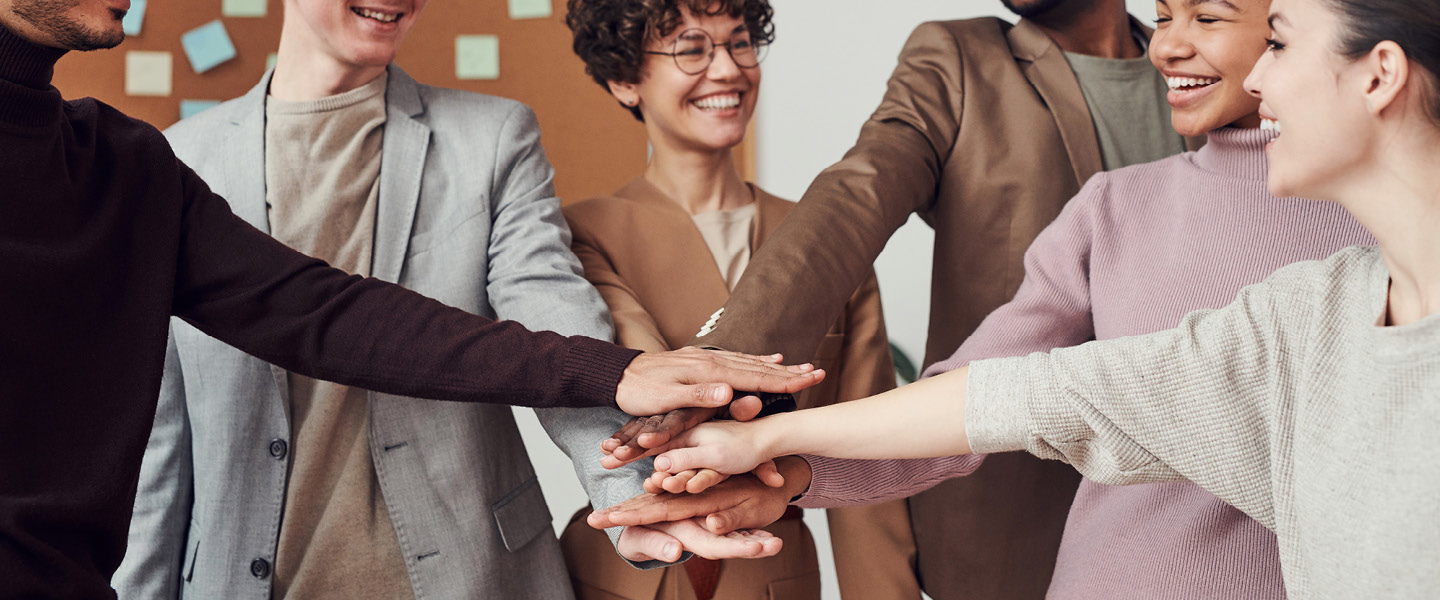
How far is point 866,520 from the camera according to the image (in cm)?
181

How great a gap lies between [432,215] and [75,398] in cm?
56

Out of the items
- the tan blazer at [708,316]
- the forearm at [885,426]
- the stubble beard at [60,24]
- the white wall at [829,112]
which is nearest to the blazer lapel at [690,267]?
the tan blazer at [708,316]

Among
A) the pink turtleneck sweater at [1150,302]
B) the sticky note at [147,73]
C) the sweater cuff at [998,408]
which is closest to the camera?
the sweater cuff at [998,408]

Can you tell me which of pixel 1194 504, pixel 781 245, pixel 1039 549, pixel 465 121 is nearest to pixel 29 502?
pixel 465 121

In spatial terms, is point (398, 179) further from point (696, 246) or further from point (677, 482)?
point (677, 482)

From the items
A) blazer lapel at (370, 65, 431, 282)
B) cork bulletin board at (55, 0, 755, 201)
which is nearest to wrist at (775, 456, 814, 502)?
blazer lapel at (370, 65, 431, 282)

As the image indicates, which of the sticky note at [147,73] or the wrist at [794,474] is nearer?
the wrist at [794,474]

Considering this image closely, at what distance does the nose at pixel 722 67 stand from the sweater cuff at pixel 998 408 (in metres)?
0.82

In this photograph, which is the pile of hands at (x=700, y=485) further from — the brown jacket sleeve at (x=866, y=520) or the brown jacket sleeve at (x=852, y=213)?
the brown jacket sleeve at (x=866, y=520)

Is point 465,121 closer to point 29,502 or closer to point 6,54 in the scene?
point 6,54

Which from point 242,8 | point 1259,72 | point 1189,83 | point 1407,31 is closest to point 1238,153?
point 1189,83

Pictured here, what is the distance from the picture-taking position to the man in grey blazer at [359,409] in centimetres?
156

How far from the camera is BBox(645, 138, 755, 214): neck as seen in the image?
1.95m

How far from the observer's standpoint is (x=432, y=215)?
1.65 m
